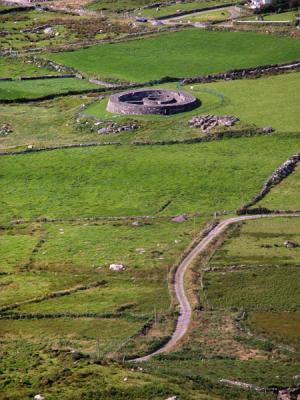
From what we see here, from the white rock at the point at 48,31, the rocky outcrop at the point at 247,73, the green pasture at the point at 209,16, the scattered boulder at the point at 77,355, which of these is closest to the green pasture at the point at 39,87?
the rocky outcrop at the point at 247,73

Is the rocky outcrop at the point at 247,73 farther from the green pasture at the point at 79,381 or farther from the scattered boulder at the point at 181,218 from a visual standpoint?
the green pasture at the point at 79,381

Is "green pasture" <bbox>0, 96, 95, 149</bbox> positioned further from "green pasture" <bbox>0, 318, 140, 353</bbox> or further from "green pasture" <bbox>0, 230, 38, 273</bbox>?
"green pasture" <bbox>0, 318, 140, 353</bbox>

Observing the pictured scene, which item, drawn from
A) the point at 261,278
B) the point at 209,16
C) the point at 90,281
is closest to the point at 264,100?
the point at 90,281

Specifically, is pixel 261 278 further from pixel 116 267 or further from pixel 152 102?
pixel 152 102

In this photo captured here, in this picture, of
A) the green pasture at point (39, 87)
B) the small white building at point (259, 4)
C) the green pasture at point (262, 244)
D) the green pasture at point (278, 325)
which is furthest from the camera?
the small white building at point (259, 4)

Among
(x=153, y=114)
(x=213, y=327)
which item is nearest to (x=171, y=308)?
(x=213, y=327)

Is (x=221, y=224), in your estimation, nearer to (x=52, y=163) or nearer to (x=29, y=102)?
(x=52, y=163)

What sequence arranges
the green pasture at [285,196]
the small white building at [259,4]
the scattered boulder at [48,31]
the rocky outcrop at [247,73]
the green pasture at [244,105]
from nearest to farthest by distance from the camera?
the green pasture at [285,196], the green pasture at [244,105], the rocky outcrop at [247,73], the small white building at [259,4], the scattered boulder at [48,31]

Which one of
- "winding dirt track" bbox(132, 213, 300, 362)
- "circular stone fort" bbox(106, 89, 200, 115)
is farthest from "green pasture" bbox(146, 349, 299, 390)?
"circular stone fort" bbox(106, 89, 200, 115)
